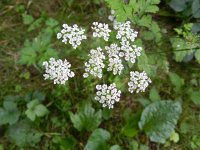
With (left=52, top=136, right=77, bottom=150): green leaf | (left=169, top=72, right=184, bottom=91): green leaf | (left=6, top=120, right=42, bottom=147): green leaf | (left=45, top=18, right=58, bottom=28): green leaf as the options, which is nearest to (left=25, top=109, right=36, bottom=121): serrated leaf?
(left=6, top=120, right=42, bottom=147): green leaf

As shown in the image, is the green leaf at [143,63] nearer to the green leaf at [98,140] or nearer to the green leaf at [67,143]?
the green leaf at [98,140]

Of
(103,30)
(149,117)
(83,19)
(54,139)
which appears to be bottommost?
(54,139)

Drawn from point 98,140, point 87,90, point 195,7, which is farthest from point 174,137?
point 195,7

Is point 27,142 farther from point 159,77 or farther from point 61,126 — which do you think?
point 159,77

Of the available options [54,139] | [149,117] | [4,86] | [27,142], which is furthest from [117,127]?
[4,86]

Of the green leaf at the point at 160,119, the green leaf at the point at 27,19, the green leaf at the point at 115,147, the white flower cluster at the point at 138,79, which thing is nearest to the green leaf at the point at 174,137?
the green leaf at the point at 160,119

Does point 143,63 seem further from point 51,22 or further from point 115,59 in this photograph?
point 51,22
